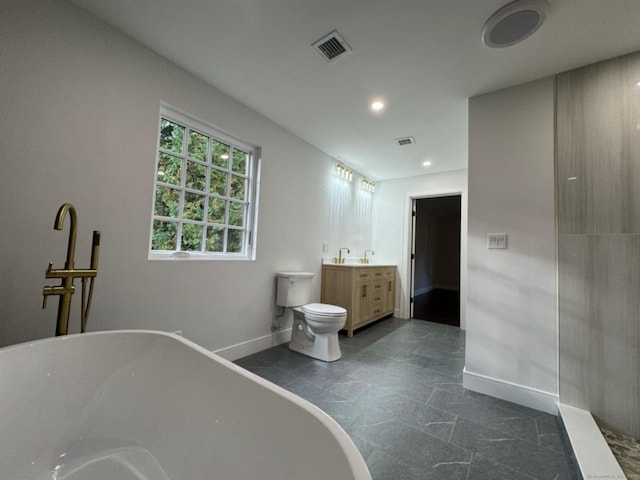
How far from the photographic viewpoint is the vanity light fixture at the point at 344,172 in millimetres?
3723

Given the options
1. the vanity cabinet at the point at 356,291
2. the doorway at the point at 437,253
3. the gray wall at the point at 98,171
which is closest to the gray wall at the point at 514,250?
the vanity cabinet at the point at 356,291

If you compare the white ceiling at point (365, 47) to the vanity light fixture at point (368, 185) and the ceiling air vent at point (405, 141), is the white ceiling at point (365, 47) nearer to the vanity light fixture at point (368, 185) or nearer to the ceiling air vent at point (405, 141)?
the ceiling air vent at point (405, 141)

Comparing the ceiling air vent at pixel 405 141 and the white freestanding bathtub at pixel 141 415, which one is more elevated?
the ceiling air vent at pixel 405 141

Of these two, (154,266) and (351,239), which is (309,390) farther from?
(351,239)

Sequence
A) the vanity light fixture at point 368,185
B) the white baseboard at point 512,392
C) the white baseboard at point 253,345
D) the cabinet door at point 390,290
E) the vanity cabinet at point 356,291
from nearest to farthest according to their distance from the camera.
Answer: the white baseboard at point 512,392 < the white baseboard at point 253,345 < the vanity cabinet at point 356,291 < the cabinet door at point 390,290 < the vanity light fixture at point 368,185

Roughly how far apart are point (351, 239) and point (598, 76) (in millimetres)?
2899

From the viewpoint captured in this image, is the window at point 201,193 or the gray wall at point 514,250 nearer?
the gray wall at point 514,250

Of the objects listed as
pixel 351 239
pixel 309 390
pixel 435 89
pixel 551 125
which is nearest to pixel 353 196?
pixel 351 239

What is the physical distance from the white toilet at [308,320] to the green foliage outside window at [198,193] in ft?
2.02

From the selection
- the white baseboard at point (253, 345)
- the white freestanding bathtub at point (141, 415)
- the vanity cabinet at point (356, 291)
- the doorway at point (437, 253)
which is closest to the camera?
the white freestanding bathtub at point (141, 415)

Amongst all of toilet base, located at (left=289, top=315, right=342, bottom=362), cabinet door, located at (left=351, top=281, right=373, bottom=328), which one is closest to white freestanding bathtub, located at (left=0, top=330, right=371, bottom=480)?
toilet base, located at (left=289, top=315, right=342, bottom=362)

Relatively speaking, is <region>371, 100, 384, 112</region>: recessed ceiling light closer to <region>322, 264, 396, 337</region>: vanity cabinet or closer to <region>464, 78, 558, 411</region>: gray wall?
<region>464, 78, 558, 411</region>: gray wall

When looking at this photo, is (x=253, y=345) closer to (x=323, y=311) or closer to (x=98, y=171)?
(x=323, y=311)

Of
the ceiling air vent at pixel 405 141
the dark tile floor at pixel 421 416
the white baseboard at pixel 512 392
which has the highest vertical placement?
the ceiling air vent at pixel 405 141
